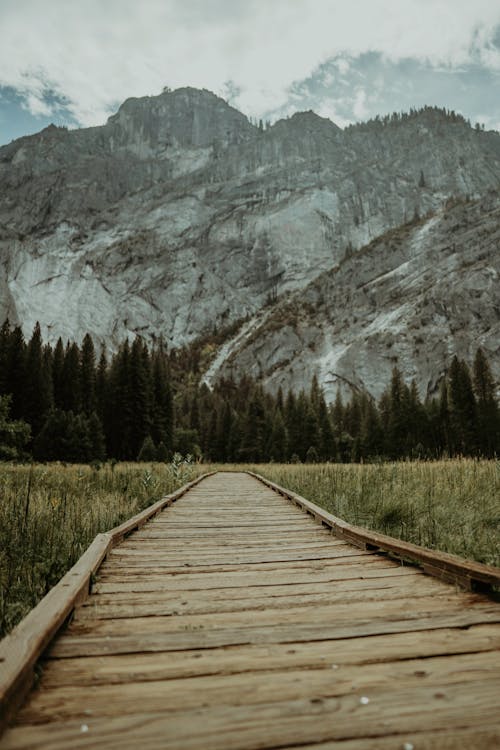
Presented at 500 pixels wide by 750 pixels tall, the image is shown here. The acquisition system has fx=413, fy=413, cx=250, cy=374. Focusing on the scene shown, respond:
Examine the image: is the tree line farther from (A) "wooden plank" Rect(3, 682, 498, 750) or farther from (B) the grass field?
(A) "wooden plank" Rect(3, 682, 498, 750)

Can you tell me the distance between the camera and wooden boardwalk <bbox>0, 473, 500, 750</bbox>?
154 cm

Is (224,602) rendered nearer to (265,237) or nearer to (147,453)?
(147,453)

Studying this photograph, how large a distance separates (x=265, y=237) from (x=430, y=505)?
144935 mm

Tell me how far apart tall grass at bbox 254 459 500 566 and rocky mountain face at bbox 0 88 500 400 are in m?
75.9

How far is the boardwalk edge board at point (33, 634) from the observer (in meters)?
1.62

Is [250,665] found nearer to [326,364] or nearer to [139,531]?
[139,531]

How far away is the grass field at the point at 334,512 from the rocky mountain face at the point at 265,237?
76.7 m

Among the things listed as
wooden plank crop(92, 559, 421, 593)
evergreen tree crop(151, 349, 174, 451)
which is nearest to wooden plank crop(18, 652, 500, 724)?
wooden plank crop(92, 559, 421, 593)

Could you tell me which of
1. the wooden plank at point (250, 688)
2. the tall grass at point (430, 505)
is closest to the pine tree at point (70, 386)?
the tall grass at point (430, 505)

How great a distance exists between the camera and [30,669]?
1809mm

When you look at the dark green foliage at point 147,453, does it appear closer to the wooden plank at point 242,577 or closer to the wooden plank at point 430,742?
the wooden plank at point 242,577

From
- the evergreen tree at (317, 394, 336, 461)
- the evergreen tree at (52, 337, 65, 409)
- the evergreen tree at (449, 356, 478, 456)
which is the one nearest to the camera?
the evergreen tree at (449, 356, 478, 456)

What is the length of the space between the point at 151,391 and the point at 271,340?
6492cm

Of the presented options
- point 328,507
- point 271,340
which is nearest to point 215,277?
point 271,340
